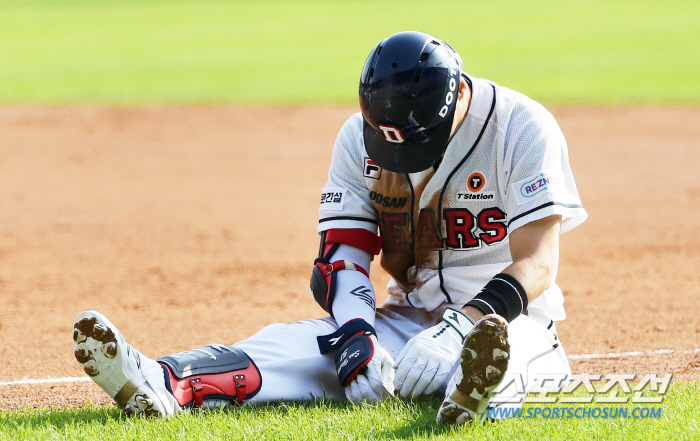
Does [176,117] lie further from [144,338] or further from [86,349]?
[86,349]

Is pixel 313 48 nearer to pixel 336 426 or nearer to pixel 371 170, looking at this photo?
pixel 371 170

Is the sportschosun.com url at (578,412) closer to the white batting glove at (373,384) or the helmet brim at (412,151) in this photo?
the white batting glove at (373,384)

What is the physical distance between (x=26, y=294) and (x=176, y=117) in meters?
9.07

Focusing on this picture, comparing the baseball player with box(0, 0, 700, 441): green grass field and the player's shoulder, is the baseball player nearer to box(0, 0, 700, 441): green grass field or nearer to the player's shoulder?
the player's shoulder

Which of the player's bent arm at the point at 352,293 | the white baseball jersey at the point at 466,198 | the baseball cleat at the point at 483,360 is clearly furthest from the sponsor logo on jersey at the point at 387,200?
the baseball cleat at the point at 483,360

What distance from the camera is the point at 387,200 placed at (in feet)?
12.6

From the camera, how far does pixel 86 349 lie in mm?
3080

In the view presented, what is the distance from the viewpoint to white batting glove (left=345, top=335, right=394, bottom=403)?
3.38 meters

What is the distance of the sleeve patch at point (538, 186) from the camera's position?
3.41 m

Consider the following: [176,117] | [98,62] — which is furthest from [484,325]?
[98,62]

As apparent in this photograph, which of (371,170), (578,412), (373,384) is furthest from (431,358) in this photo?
(371,170)

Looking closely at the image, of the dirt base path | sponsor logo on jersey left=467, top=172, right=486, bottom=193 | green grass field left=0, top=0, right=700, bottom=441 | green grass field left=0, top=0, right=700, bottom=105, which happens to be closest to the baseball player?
sponsor logo on jersey left=467, top=172, right=486, bottom=193

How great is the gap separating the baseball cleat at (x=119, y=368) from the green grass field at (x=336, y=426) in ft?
0.22

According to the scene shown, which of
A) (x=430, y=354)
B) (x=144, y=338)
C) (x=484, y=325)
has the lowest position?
(x=144, y=338)
